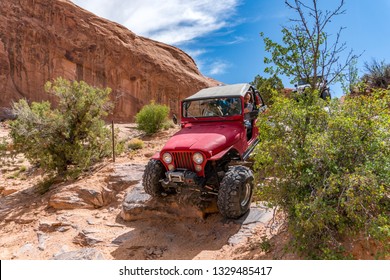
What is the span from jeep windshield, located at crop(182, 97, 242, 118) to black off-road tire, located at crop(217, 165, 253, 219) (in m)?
1.63

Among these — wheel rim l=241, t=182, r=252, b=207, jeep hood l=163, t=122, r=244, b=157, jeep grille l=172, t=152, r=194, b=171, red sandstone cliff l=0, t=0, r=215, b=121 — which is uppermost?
red sandstone cliff l=0, t=0, r=215, b=121

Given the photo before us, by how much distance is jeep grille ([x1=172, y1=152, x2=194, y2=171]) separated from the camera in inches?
211

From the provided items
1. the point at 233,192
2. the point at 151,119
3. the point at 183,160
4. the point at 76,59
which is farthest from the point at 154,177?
the point at 76,59

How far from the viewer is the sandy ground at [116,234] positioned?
15.3ft

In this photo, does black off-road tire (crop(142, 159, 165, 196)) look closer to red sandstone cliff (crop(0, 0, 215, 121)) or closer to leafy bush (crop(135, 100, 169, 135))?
leafy bush (crop(135, 100, 169, 135))

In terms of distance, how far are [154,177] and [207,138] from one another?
1.29 m

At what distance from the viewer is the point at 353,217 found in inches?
126

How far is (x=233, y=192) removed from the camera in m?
4.95

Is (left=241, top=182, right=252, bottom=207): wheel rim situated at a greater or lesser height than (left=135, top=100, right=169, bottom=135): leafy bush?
lesser

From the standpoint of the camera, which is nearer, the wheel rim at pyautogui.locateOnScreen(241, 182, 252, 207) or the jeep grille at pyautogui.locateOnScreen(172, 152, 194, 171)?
the wheel rim at pyautogui.locateOnScreen(241, 182, 252, 207)

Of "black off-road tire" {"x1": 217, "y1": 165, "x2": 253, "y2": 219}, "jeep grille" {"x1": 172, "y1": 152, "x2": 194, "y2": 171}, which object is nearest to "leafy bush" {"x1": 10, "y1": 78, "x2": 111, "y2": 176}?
"jeep grille" {"x1": 172, "y1": 152, "x2": 194, "y2": 171}

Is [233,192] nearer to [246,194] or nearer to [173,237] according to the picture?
[246,194]

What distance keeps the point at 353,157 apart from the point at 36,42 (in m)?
30.3

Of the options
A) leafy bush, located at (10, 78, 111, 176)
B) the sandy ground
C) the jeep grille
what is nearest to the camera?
the sandy ground
